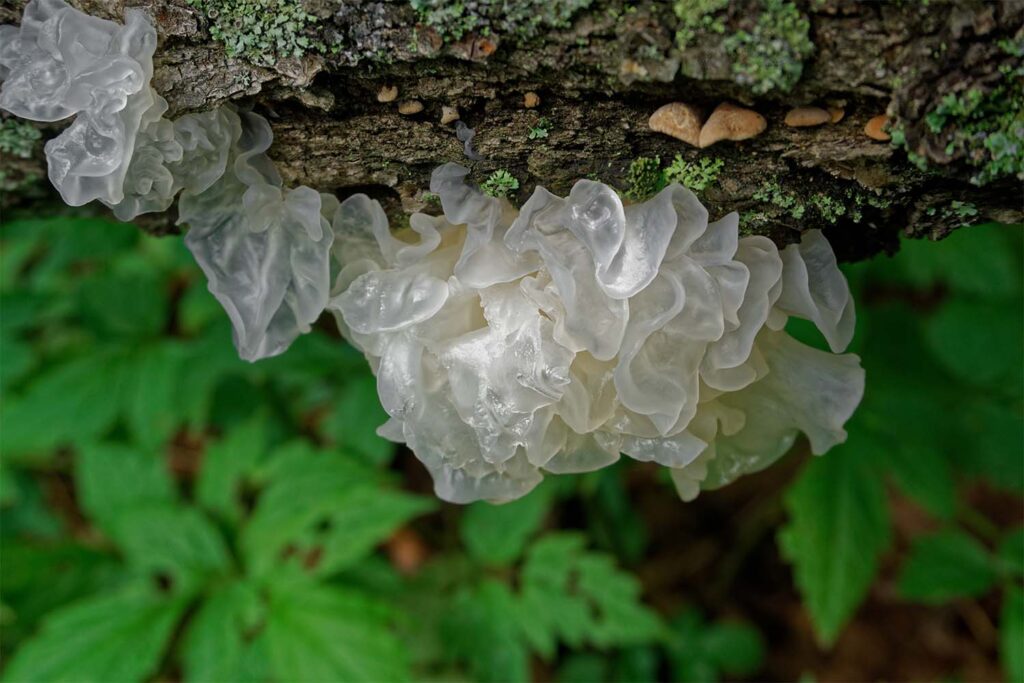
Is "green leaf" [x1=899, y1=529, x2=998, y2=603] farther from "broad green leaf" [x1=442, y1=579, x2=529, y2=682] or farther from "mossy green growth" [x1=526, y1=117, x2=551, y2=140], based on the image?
"mossy green growth" [x1=526, y1=117, x2=551, y2=140]

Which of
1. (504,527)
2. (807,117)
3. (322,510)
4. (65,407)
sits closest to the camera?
(807,117)

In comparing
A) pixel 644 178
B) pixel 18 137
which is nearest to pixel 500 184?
pixel 644 178

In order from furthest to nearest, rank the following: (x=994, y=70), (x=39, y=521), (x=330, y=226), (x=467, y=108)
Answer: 1. (x=39, y=521)
2. (x=330, y=226)
3. (x=467, y=108)
4. (x=994, y=70)

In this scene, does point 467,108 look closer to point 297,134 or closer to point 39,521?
point 297,134

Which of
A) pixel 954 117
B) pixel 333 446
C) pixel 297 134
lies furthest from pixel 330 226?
pixel 333 446

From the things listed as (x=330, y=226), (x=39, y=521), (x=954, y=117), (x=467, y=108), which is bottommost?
(x=39, y=521)

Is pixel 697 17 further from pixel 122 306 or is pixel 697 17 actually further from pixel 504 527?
pixel 122 306

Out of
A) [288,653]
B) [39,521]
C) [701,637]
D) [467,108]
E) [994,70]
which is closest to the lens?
[994,70]

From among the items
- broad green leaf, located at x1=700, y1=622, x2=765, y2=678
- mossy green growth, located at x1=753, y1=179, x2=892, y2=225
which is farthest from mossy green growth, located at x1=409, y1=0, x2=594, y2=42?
broad green leaf, located at x1=700, y1=622, x2=765, y2=678
